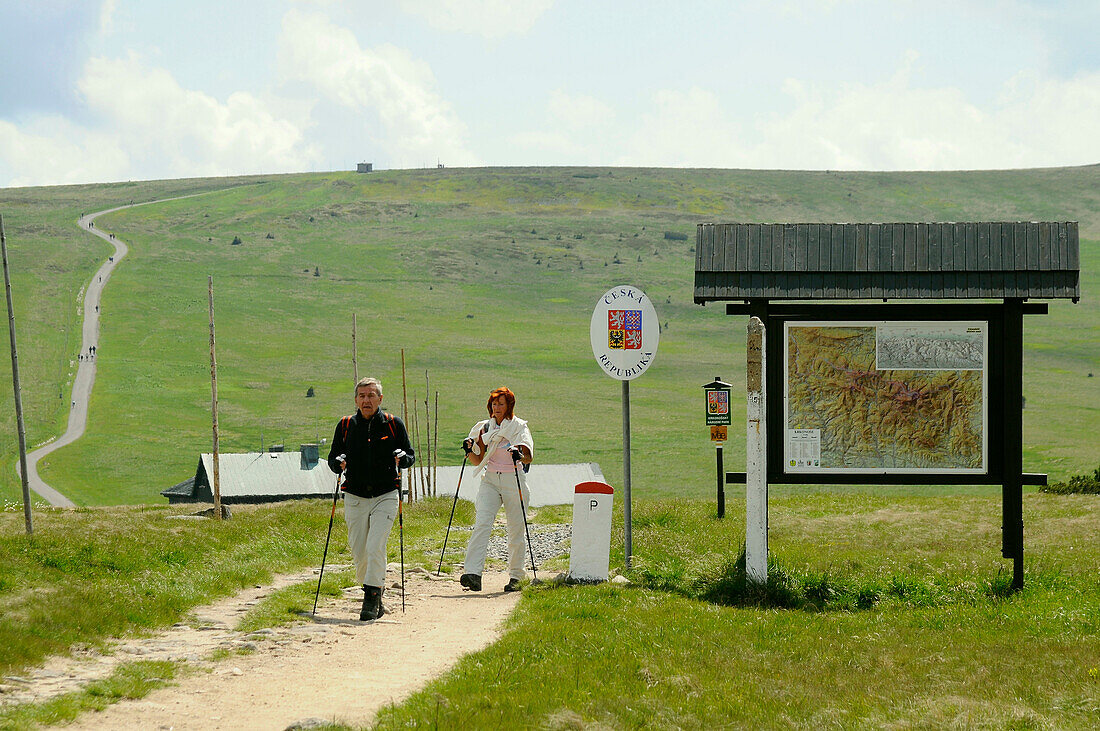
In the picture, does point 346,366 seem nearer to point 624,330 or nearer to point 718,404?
point 718,404

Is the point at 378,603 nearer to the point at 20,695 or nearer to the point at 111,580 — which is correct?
the point at 111,580

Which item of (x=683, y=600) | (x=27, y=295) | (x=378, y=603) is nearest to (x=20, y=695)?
(x=378, y=603)

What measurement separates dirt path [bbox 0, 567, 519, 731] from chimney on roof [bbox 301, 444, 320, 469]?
70.4 meters

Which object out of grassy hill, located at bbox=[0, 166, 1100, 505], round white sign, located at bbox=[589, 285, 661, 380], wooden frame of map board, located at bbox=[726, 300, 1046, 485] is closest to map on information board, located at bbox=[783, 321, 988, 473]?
wooden frame of map board, located at bbox=[726, 300, 1046, 485]

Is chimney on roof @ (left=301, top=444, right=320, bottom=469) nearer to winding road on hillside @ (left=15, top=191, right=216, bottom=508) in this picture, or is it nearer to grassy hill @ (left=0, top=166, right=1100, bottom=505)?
winding road on hillside @ (left=15, top=191, right=216, bottom=508)

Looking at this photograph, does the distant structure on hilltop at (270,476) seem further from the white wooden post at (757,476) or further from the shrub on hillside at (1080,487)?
the white wooden post at (757,476)

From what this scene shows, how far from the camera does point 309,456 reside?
82938mm

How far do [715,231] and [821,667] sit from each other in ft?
22.3

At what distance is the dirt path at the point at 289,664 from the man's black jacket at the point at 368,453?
150cm

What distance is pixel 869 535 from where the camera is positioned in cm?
2250

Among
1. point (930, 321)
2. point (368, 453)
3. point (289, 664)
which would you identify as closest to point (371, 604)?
point (368, 453)

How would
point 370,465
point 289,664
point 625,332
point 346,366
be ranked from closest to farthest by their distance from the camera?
point 289,664
point 370,465
point 625,332
point 346,366

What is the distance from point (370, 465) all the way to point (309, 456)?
71954mm

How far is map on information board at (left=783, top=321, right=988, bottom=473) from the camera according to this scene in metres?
14.4
